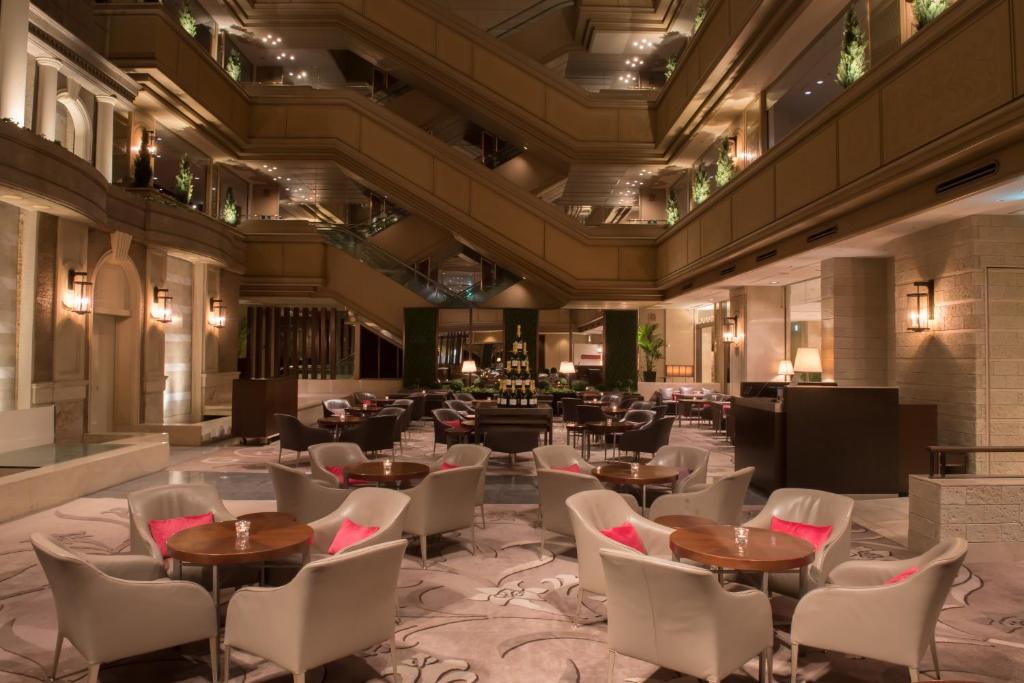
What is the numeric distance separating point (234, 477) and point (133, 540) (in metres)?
4.47

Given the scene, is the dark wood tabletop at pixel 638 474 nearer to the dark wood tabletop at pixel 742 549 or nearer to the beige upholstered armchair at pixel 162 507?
the dark wood tabletop at pixel 742 549

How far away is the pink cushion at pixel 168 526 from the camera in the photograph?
3937mm

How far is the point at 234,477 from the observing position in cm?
834

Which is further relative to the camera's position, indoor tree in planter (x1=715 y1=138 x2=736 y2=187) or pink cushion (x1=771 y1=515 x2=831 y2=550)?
indoor tree in planter (x1=715 y1=138 x2=736 y2=187)

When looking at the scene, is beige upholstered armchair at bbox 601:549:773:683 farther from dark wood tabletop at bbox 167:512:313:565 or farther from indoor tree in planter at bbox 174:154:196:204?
indoor tree in planter at bbox 174:154:196:204

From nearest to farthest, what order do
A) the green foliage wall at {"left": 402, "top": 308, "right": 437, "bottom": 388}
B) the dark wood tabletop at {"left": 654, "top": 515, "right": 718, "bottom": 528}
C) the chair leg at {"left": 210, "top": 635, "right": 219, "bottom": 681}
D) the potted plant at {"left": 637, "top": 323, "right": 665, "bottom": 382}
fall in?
the chair leg at {"left": 210, "top": 635, "right": 219, "bottom": 681} → the dark wood tabletop at {"left": 654, "top": 515, "right": 718, "bottom": 528} → the green foliage wall at {"left": 402, "top": 308, "right": 437, "bottom": 388} → the potted plant at {"left": 637, "top": 323, "right": 665, "bottom": 382}

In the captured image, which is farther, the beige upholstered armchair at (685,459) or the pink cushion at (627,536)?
the beige upholstered armchair at (685,459)

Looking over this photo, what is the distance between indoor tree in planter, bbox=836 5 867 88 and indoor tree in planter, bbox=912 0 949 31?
1.02 meters

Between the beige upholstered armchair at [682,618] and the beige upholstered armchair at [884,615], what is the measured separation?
0.26 m

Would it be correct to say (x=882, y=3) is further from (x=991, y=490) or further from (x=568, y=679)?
(x=568, y=679)

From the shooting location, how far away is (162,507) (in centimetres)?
418

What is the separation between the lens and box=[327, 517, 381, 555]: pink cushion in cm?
404

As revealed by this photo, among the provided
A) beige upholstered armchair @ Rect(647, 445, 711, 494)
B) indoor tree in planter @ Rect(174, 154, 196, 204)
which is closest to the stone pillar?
indoor tree in planter @ Rect(174, 154, 196, 204)

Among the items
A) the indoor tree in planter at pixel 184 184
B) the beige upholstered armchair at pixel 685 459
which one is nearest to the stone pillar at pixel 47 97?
the indoor tree in planter at pixel 184 184
